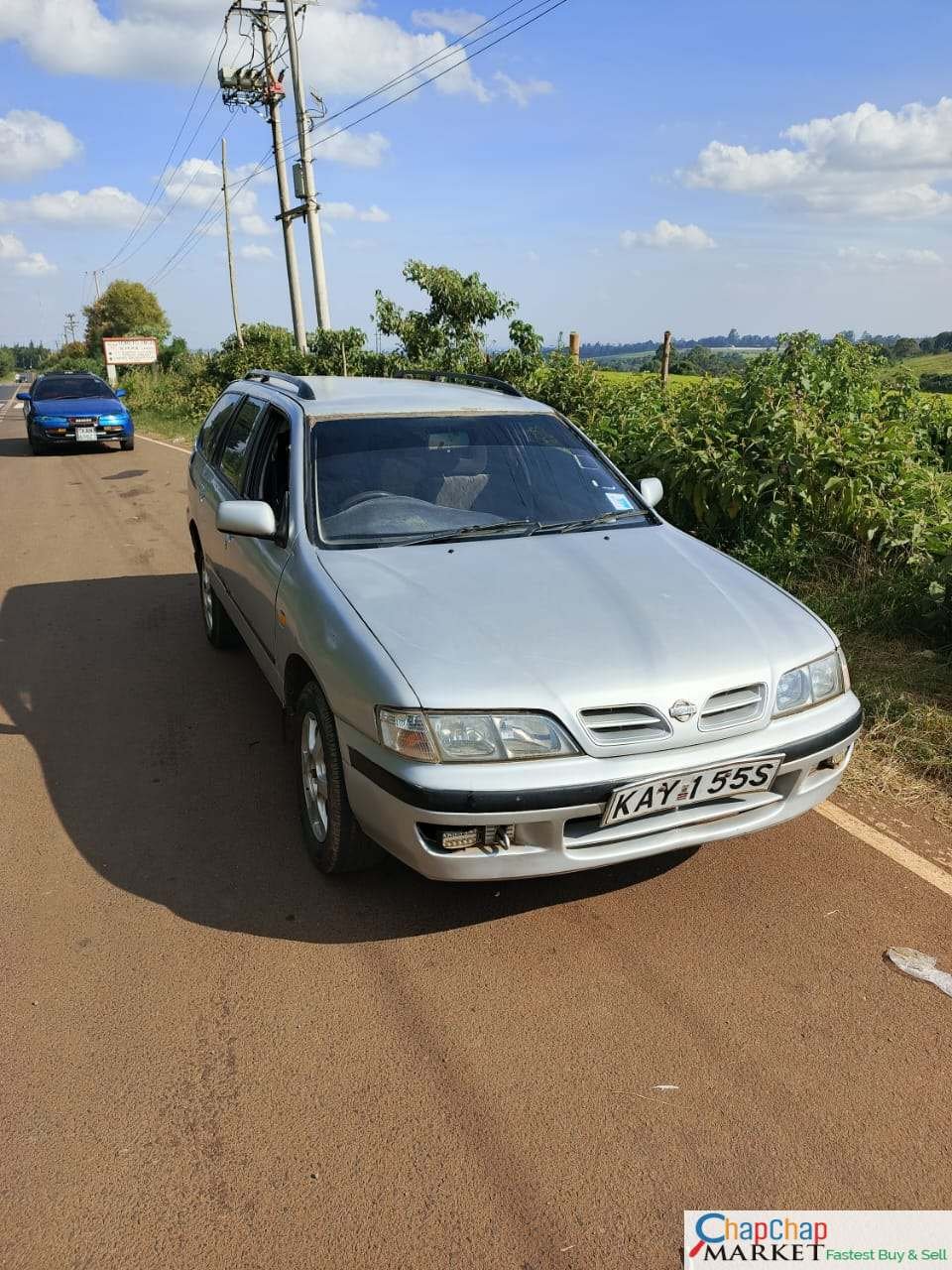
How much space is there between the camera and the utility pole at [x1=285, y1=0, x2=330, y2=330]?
19.6m

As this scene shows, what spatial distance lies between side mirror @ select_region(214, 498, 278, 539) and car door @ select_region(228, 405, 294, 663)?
0.09 meters

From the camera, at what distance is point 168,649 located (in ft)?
19.8

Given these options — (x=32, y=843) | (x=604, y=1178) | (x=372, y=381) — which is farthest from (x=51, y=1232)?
(x=372, y=381)

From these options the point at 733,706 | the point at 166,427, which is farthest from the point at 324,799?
the point at 166,427

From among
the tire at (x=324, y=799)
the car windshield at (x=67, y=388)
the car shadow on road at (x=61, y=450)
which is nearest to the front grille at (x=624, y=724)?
the tire at (x=324, y=799)

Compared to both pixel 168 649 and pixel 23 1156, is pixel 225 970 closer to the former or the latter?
pixel 23 1156

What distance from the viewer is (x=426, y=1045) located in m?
2.57

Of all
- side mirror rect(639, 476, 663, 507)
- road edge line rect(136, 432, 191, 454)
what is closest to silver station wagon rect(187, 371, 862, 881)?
side mirror rect(639, 476, 663, 507)

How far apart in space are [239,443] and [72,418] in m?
14.5

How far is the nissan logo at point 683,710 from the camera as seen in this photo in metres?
2.71

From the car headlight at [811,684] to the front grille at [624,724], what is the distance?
0.46m

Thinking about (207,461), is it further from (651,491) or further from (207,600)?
(651,491)

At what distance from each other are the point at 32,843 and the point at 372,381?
2.80m

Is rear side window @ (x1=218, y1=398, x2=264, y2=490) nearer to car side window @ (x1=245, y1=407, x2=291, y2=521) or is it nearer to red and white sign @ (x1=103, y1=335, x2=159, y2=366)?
car side window @ (x1=245, y1=407, x2=291, y2=521)
